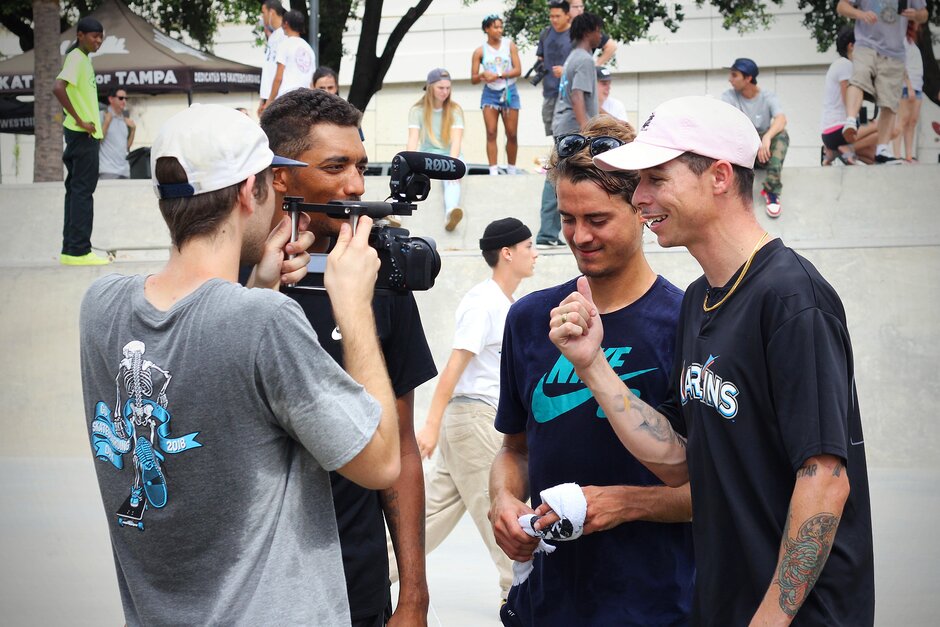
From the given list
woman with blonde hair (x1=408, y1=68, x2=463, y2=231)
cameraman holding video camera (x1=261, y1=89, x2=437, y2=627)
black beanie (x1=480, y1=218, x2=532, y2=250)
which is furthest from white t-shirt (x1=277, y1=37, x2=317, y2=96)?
cameraman holding video camera (x1=261, y1=89, x2=437, y2=627)

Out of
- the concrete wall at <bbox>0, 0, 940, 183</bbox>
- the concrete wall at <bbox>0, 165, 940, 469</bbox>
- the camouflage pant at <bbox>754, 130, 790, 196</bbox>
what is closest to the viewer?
the concrete wall at <bbox>0, 165, 940, 469</bbox>

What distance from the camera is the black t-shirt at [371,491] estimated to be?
2703 millimetres

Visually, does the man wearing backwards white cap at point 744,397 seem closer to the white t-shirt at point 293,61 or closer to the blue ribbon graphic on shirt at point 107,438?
the blue ribbon graphic on shirt at point 107,438

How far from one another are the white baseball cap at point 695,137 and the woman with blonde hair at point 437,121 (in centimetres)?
950

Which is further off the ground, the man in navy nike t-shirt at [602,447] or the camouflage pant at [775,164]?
the camouflage pant at [775,164]

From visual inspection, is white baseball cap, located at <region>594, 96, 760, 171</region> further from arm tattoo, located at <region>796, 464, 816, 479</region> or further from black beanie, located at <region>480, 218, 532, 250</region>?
black beanie, located at <region>480, 218, 532, 250</region>

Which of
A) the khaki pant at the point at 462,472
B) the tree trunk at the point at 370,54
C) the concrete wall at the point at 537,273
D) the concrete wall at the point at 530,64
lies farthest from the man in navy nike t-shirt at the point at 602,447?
the concrete wall at the point at 530,64

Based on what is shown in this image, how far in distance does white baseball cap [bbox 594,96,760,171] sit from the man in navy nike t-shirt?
0.39 m

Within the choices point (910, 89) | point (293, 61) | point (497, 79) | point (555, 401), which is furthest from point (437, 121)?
point (555, 401)

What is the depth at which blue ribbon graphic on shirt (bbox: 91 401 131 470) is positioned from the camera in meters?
2.14

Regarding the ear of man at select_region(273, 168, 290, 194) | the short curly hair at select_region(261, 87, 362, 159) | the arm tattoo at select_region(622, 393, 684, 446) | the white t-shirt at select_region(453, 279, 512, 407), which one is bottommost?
the white t-shirt at select_region(453, 279, 512, 407)

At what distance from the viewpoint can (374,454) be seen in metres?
2.11

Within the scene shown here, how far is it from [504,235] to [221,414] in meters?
4.52

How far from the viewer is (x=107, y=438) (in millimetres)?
2182
